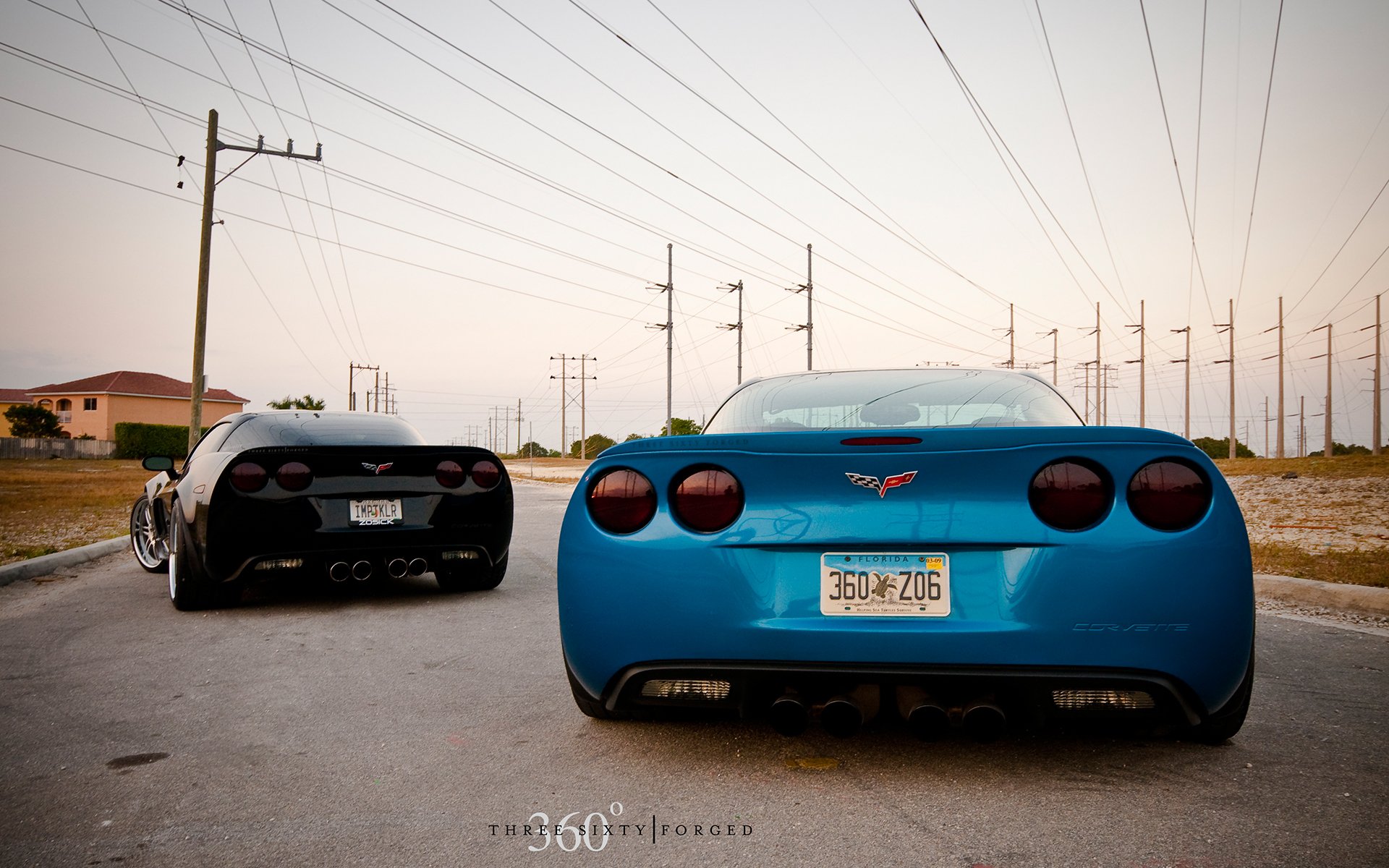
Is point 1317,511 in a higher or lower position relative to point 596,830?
lower

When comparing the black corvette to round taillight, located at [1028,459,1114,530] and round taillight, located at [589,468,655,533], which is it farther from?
round taillight, located at [1028,459,1114,530]

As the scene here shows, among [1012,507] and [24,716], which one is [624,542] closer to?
[1012,507]

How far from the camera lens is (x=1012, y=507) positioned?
236 cm

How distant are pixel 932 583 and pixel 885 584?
123 mm

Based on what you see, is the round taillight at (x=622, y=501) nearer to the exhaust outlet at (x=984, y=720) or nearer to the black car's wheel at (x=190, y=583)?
the exhaust outlet at (x=984, y=720)

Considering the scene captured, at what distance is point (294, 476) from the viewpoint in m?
5.45

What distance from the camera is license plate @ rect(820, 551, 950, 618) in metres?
2.34

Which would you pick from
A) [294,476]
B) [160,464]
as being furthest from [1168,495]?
[160,464]

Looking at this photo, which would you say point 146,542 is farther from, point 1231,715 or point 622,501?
point 1231,715

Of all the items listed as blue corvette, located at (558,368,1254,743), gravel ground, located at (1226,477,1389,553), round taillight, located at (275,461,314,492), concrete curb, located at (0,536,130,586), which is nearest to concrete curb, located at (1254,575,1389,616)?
gravel ground, located at (1226,477,1389,553)

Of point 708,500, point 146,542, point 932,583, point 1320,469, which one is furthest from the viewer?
point 1320,469

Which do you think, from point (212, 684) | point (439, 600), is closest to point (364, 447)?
point (439, 600)

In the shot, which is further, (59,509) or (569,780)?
(59,509)

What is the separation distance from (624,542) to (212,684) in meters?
2.32
